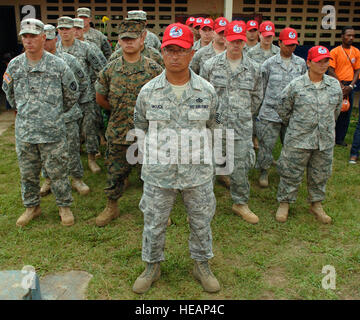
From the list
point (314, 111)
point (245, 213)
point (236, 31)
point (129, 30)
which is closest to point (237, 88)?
point (236, 31)

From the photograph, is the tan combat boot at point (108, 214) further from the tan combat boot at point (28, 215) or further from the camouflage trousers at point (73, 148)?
the camouflage trousers at point (73, 148)

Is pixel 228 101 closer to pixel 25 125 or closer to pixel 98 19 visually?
pixel 25 125

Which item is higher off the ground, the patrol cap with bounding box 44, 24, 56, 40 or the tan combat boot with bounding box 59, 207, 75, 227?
the patrol cap with bounding box 44, 24, 56, 40

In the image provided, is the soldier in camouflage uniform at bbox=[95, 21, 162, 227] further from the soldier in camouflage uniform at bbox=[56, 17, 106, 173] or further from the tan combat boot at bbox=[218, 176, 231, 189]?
the tan combat boot at bbox=[218, 176, 231, 189]

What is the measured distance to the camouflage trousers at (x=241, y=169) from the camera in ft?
14.4

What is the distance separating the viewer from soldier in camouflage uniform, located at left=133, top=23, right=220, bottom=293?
2.96 meters

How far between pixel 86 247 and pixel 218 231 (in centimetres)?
136

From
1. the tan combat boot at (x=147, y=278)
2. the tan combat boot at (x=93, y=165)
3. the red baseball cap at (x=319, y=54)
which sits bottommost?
the tan combat boot at (x=147, y=278)

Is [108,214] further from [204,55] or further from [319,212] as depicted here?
[204,55]

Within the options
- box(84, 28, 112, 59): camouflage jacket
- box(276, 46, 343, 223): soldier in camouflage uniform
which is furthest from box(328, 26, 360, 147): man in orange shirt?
box(84, 28, 112, 59): camouflage jacket

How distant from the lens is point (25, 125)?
4.01 metres

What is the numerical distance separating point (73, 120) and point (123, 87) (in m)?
1.21

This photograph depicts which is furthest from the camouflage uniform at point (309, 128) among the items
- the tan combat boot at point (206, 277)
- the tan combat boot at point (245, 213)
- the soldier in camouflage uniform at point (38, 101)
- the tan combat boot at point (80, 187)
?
the tan combat boot at point (80, 187)
